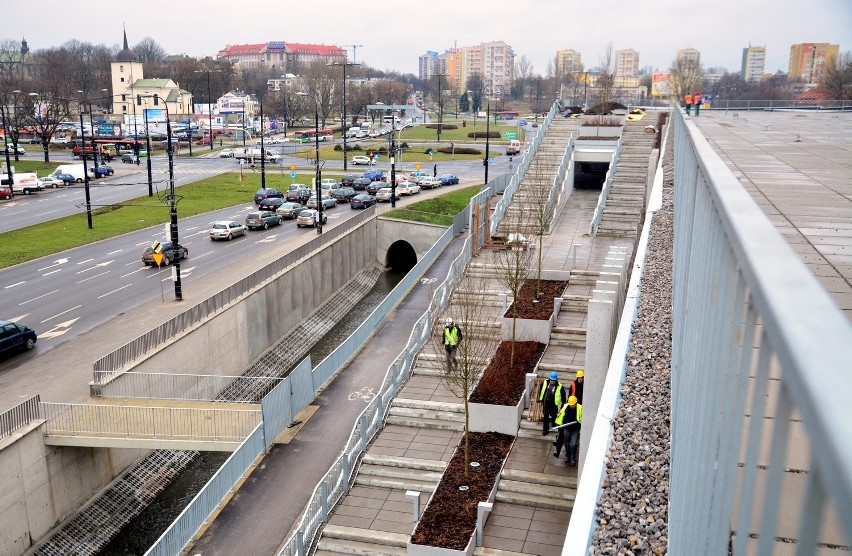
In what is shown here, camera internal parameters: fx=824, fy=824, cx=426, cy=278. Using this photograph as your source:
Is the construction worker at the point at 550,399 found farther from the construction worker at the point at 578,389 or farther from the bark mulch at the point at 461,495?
the bark mulch at the point at 461,495

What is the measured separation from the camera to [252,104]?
443ft

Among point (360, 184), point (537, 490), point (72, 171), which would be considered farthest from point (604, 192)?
point (72, 171)

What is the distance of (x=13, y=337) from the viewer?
24.5m

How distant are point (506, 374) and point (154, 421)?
9.16 meters

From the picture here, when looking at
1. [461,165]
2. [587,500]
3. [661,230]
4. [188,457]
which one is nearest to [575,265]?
[661,230]

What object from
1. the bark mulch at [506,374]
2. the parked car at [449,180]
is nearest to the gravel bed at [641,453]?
the bark mulch at [506,374]

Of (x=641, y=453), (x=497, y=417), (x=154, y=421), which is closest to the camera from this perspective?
(x=641, y=453)

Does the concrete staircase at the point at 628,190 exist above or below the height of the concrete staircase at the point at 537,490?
above

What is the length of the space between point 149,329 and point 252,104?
114m

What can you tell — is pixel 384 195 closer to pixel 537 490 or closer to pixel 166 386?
pixel 166 386

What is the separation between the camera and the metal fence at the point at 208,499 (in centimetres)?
1567

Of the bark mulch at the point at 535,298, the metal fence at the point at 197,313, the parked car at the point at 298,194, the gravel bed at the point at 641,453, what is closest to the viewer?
the gravel bed at the point at 641,453

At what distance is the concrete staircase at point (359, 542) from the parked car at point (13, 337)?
43.7 ft

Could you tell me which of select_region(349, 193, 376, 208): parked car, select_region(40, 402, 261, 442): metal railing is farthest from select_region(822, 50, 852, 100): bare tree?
select_region(40, 402, 261, 442): metal railing
